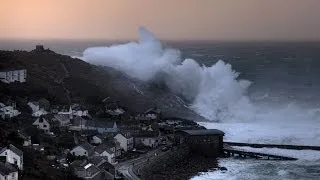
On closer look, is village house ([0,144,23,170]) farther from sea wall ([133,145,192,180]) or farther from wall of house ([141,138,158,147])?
wall of house ([141,138,158,147])

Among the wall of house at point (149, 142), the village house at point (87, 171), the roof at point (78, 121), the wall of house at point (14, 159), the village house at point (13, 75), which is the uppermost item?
the village house at point (13, 75)

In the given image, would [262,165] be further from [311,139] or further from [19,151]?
[19,151]

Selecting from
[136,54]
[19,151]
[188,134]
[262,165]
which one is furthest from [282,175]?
[136,54]

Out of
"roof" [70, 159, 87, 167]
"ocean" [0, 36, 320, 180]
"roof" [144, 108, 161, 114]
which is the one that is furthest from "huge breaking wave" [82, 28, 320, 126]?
"roof" [70, 159, 87, 167]

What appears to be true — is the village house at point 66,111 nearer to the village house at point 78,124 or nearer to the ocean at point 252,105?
the village house at point 78,124

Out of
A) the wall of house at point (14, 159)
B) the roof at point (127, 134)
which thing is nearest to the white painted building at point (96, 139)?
the roof at point (127, 134)
